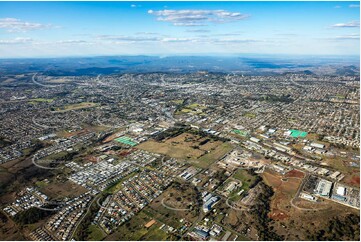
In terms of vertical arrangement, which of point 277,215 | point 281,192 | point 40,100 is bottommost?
point 277,215

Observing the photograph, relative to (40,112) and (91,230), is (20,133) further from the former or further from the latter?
(91,230)

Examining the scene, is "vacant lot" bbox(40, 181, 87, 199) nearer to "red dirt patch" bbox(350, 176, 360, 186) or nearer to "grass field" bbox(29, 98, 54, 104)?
"red dirt patch" bbox(350, 176, 360, 186)

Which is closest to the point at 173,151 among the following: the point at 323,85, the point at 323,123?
the point at 323,123

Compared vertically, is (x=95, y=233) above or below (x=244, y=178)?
below

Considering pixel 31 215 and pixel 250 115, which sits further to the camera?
pixel 250 115

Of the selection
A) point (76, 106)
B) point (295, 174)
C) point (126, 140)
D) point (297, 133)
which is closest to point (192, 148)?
point (126, 140)

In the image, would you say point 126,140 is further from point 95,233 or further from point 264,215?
point 264,215

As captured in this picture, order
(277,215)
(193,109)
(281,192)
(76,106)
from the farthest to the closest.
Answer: (76,106) → (193,109) → (281,192) → (277,215)

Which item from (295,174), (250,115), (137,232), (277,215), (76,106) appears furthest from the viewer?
(76,106)

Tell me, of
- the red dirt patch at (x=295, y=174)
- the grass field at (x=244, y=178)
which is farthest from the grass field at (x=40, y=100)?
the red dirt patch at (x=295, y=174)
